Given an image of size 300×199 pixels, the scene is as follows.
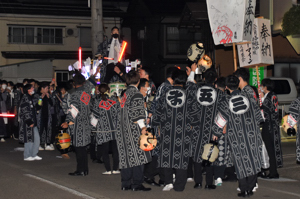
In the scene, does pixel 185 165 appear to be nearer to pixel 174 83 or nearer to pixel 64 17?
pixel 174 83

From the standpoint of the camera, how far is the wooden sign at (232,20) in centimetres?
1153

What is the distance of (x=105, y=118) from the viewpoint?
36.4ft

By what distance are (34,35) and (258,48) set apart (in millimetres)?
27363

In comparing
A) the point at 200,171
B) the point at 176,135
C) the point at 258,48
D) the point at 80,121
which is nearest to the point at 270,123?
the point at 200,171

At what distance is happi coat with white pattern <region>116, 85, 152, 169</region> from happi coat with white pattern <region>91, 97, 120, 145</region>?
89.2 inches

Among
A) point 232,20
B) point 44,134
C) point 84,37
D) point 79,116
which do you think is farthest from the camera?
point 84,37

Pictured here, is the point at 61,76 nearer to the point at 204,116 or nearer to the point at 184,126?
the point at 204,116

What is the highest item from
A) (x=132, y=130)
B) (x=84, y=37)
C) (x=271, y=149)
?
(x=84, y=37)

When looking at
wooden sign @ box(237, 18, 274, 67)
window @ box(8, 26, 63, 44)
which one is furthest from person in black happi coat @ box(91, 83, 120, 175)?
window @ box(8, 26, 63, 44)

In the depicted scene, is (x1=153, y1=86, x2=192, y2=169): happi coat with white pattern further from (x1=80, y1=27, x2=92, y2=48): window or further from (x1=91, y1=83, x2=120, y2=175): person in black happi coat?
(x1=80, y1=27, x2=92, y2=48): window

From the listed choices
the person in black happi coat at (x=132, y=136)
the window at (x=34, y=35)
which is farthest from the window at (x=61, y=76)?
the person in black happi coat at (x=132, y=136)

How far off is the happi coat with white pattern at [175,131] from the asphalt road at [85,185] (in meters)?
0.59

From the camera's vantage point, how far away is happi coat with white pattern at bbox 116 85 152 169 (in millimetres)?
8609

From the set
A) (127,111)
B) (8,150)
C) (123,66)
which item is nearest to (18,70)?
(8,150)
